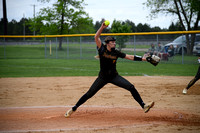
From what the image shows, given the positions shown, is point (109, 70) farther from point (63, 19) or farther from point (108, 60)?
point (63, 19)

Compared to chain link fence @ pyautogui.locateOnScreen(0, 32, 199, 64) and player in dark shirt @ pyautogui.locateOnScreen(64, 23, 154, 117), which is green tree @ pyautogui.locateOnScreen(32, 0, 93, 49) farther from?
player in dark shirt @ pyautogui.locateOnScreen(64, 23, 154, 117)

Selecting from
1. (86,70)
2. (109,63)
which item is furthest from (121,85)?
(86,70)

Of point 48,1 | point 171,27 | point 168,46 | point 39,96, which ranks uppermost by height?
point 48,1

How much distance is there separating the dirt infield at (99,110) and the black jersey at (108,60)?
1.12 meters

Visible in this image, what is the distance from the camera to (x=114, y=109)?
6.69 meters

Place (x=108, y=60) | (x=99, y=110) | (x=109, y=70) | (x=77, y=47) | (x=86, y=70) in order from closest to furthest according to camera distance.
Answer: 1. (x=108, y=60)
2. (x=109, y=70)
3. (x=99, y=110)
4. (x=86, y=70)
5. (x=77, y=47)

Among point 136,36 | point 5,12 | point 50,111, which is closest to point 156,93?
point 50,111

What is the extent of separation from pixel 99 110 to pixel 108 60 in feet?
6.08

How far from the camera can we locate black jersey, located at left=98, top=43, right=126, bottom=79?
5.38 m

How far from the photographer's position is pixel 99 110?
660cm

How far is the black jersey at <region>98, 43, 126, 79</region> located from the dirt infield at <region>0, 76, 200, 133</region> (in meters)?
1.12

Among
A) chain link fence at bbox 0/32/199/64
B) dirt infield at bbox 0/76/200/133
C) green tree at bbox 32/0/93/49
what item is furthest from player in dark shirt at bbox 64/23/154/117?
green tree at bbox 32/0/93/49

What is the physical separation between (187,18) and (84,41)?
14183 mm

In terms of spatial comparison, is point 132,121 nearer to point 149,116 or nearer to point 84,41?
point 149,116
